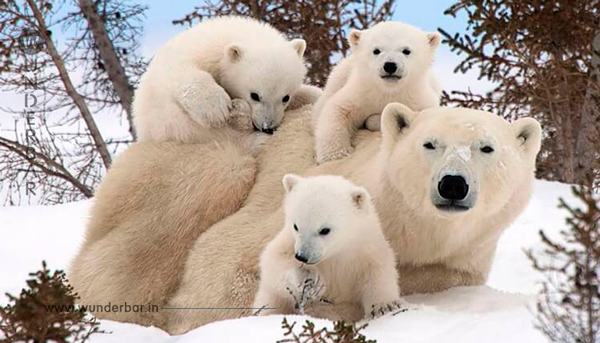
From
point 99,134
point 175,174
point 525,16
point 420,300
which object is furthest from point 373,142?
point 99,134

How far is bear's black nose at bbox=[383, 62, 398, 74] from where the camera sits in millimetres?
4848

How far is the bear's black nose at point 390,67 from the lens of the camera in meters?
4.85

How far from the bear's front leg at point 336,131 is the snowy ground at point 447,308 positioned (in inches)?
39.9

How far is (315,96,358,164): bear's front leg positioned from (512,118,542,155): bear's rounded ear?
1.06 meters

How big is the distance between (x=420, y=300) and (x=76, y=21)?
858 cm

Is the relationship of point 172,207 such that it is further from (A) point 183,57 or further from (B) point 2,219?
(B) point 2,219

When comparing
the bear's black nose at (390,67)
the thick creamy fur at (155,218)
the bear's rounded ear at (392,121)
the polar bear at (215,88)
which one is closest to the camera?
the bear's rounded ear at (392,121)

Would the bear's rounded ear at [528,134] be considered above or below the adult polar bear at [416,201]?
above

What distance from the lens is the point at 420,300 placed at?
173 inches

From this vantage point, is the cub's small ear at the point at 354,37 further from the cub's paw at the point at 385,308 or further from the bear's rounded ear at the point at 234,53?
the cub's paw at the point at 385,308

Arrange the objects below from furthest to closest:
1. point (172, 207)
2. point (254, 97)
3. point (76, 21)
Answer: point (76, 21) → point (254, 97) → point (172, 207)

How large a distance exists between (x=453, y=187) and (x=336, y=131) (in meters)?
1.27

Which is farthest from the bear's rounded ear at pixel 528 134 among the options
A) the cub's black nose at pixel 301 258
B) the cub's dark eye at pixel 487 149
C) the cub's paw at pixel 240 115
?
the cub's paw at pixel 240 115

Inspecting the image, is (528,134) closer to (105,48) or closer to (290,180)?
(290,180)
